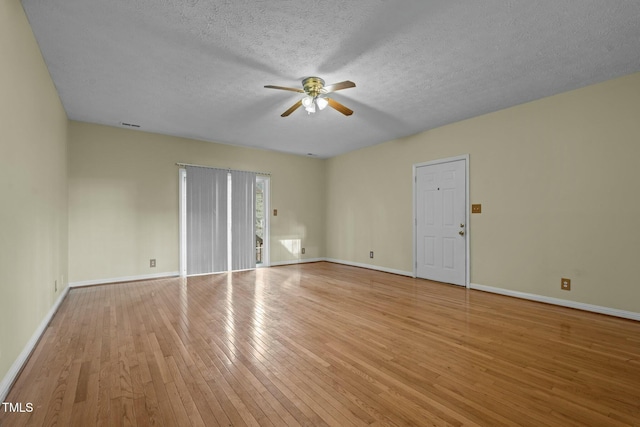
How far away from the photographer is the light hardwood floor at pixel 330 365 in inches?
66.3

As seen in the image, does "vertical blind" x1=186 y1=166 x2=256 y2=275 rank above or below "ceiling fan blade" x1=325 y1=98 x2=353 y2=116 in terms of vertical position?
below

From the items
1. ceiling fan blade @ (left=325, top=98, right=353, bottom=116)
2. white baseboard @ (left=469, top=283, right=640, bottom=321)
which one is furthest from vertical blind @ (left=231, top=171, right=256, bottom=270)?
white baseboard @ (left=469, top=283, right=640, bottom=321)

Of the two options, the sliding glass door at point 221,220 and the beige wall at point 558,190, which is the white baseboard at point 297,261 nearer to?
the sliding glass door at point 221,220

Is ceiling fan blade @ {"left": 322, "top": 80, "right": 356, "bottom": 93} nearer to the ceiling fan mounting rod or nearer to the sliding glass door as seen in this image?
the ceiling fan mounting rod

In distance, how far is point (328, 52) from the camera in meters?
2.77

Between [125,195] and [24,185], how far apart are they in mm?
2922

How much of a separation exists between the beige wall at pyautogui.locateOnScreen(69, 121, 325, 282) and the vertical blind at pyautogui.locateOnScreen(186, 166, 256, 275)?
9.8 inches

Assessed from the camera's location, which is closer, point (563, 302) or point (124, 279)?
point (563, 302)

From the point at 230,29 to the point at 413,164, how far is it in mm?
4019

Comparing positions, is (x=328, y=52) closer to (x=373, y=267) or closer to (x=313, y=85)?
(x=313, y=85)

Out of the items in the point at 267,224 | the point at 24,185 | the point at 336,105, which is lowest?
the point at 267,224

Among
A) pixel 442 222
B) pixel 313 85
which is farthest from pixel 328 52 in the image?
pixel 442 222

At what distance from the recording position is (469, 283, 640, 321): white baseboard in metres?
3.25

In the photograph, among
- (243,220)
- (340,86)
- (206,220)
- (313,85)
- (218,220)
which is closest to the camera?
(340,86)
